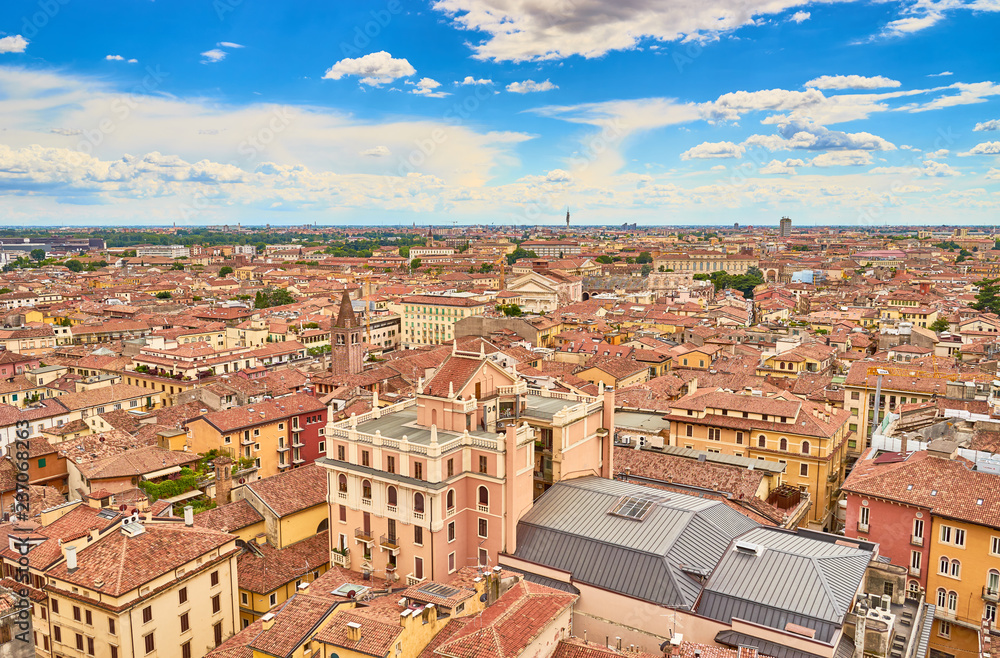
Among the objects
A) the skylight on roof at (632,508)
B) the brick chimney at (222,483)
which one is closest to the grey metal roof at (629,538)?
the skylight on roof at (632,508)

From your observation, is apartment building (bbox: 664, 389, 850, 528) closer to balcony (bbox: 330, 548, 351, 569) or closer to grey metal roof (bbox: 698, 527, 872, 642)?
grey metal roof (bbox: 698, 527, 872, 642)

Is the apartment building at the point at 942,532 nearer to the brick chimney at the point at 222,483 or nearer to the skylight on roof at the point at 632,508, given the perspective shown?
the skylight on roof at the point at 632,508

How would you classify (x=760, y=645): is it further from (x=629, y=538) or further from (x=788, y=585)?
(x=629, y=538)

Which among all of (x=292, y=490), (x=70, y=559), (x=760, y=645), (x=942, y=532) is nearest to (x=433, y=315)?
(x=292, y=490)

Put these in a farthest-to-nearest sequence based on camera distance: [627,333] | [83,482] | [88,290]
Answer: [88,290], [627,333], [83,482]

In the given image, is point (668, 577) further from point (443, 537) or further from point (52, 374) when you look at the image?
point (52, 374)

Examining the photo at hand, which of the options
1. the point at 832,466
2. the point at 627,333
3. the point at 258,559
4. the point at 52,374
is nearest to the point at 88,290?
the point at 52,374
